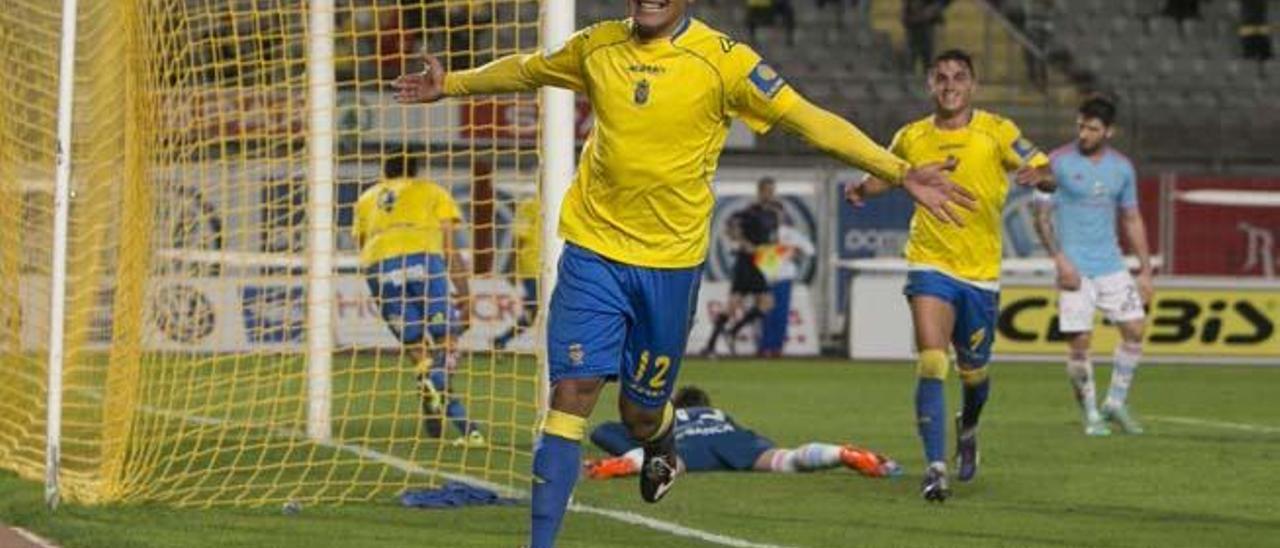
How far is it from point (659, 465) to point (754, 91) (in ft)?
5.28

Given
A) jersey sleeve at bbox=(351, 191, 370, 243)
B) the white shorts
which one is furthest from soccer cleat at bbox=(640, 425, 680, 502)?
the white shorts

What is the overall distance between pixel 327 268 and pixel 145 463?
7.26 ft

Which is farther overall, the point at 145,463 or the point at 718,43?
the point at 145,463

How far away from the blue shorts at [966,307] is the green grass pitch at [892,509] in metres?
0.65

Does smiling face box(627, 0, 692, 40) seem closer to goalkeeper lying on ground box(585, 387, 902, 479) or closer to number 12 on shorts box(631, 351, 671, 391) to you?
number 12 on shorts box(631, 351, 671, 391)

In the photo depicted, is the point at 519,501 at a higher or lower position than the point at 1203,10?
lower

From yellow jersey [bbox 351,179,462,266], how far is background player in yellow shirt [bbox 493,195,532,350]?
0.44m

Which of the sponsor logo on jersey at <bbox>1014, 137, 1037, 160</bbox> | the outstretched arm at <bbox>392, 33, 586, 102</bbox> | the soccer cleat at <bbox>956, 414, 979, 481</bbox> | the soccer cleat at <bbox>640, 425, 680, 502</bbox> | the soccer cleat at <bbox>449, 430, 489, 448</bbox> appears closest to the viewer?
the outstretched arm at <bbox>392, 33, 586, 102</bbox>

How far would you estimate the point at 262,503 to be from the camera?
11594 millimetres

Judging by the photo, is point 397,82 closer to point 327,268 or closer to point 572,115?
point 572,115

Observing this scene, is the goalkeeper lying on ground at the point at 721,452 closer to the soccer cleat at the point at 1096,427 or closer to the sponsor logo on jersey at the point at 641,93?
the soccer cleat at the point at 1096,427

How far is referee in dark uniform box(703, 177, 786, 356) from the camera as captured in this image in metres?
28.8

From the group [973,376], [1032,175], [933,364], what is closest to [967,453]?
[973,376]

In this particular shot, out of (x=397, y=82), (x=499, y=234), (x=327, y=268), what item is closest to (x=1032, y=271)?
(x=499, y=234)
